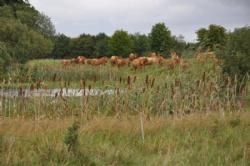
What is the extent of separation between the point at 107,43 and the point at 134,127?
64381 mm

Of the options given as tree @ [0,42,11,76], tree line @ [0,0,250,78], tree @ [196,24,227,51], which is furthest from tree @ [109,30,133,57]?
tree @ [0,42,11,76]

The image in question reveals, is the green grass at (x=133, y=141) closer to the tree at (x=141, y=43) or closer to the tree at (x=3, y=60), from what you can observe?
the tree at (x=3, y=60)

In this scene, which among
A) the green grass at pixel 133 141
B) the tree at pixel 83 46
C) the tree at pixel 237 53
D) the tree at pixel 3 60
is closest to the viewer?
the green grass at pixel 133 141

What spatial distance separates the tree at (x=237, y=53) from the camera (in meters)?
13.9

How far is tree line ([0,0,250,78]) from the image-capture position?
14188 mm

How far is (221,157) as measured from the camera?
23.1 feet

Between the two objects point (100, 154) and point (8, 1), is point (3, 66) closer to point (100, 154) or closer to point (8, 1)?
point (8, 1)

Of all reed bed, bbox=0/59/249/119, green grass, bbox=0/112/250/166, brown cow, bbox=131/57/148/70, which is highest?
brown cow, bbox=131/57/148/70

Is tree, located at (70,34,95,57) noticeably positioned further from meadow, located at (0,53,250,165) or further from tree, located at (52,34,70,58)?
meadow, located at (0,53,250,165)

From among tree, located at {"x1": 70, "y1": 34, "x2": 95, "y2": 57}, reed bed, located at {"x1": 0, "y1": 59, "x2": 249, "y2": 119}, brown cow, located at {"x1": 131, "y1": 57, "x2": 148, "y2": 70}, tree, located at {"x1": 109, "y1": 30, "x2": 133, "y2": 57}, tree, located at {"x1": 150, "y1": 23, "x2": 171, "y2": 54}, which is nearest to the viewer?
reed bed, located at {"x1": 0, "y1": 59, "x2": 249, "y2": 119}

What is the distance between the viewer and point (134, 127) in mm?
8523

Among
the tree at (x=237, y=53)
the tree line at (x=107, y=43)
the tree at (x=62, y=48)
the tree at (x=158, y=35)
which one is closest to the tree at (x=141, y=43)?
the tree line at (x=107, y=43)

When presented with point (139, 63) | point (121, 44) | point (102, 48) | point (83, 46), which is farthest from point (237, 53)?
point (83, 46)

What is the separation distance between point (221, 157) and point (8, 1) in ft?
27.1
